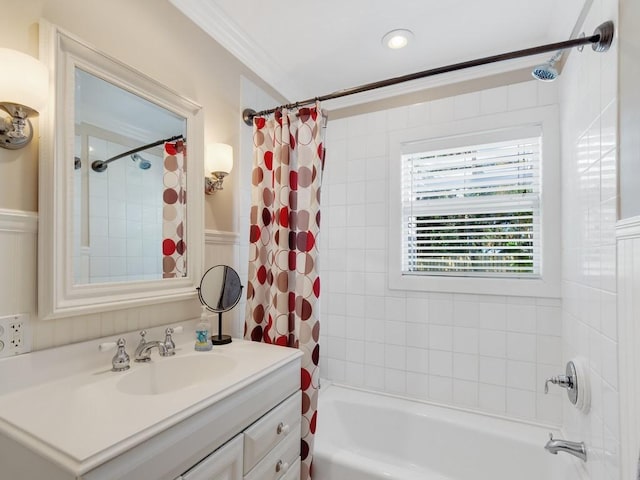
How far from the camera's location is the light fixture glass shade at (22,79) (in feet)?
2.99

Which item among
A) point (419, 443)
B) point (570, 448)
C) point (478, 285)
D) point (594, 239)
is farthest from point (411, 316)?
point (594, 239)

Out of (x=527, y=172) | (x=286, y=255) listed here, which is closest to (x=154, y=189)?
(x=286, y=255)

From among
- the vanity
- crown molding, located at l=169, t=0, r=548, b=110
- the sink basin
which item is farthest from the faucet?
crown molding, located at l=169, t=0, r=548, b=110

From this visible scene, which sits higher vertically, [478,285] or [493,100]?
[493,100]

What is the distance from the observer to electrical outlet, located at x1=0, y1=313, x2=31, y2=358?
94 centimetres

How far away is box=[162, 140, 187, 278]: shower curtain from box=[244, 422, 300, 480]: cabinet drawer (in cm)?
82

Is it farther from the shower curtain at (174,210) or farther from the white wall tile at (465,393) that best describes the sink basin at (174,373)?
the white wall tile at (465,393)

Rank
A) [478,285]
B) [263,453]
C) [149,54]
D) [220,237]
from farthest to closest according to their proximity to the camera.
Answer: [478,285], [220,237], [149,54], [263,453]

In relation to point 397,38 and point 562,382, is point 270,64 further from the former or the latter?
point 562,382

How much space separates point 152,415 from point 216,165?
45.1 inches

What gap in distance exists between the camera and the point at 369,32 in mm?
1772

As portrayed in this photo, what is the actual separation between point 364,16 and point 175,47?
0.93 meters

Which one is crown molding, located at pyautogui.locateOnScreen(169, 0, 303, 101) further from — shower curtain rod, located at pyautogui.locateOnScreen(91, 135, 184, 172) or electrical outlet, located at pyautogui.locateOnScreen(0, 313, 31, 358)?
electrical outlet, located at pyautogui.locateOnScreen(0, 313, 31, 358)

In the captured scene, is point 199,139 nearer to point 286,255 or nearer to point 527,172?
point 286,255
